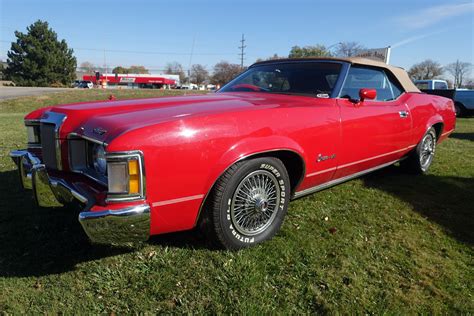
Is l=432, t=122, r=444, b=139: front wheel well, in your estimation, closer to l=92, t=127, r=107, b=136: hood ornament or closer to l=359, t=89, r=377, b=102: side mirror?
l=359, t=89, r=377, b=102: side mirror

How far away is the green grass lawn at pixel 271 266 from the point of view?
2.12m

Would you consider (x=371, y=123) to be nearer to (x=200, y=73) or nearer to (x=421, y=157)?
(x=421, y=157)

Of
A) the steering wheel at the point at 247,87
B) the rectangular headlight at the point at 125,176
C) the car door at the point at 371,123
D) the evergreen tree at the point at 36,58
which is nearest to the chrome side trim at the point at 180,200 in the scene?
the rectangular headlight at the point at 125,176

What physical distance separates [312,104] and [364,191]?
4.92ft

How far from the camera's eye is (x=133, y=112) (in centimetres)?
254

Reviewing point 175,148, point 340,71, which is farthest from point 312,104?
point 175,148

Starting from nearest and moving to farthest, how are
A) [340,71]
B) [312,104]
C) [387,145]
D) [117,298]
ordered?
[117,298], [312,104], [340,71], [387,145]

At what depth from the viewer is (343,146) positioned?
3219 millimetres

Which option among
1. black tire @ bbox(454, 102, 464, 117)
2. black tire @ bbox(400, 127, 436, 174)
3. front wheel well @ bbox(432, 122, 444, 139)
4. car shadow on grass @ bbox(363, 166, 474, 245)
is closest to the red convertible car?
car shadow on grass @ bbox(363, 166, 474, 245)

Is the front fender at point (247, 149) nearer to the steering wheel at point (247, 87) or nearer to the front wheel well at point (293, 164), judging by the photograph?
the front wheel well at point (293, 164)

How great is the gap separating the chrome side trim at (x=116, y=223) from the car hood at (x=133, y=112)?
17.3 inches

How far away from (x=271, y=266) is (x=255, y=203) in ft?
1.51

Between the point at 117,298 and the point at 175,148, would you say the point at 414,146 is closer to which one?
the point at 175,148

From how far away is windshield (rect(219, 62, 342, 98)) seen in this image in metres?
3.51
